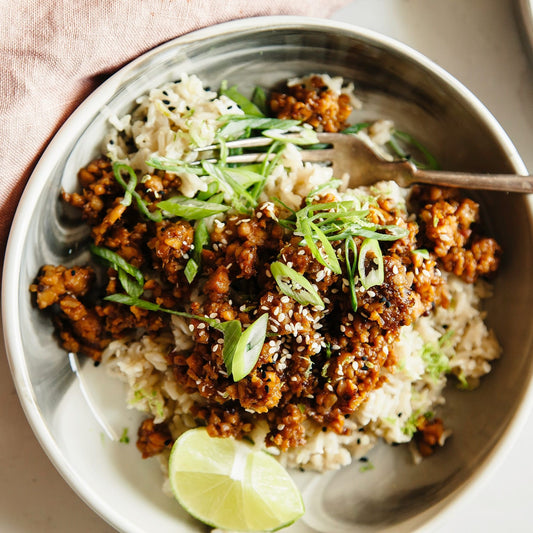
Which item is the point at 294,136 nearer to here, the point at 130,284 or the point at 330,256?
the point at 330,256

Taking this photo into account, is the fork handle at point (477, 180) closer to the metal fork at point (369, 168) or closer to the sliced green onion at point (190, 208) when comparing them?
the metal fork at point (369, 168)

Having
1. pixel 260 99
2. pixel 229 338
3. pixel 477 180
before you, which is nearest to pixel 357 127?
pixel 260 99

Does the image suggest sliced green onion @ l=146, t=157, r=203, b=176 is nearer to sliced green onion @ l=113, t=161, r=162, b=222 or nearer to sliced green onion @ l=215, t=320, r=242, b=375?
sliced green onion @ l=113, t=161, r=162, b=222

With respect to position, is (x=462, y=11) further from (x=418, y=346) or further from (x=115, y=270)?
(x=115, y=270)

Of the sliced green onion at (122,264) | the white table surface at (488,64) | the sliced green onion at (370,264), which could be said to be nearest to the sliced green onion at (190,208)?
the sliced green onion at (122,264)

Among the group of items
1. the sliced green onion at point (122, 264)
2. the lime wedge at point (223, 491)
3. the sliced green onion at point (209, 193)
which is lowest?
the lime wedge at point (223, 491)

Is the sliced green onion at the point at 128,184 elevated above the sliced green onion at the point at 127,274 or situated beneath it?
elevated above
